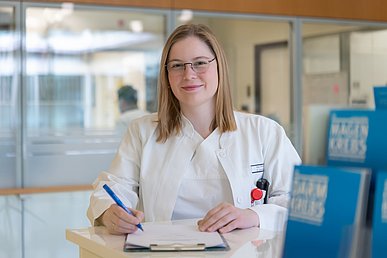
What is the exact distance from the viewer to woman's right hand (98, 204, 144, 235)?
1.93 meters

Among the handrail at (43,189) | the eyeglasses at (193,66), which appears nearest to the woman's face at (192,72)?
the eyeglasses at (193,66)

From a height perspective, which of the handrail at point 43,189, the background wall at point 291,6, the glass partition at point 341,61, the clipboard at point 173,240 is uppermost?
the background wall at point 291,6

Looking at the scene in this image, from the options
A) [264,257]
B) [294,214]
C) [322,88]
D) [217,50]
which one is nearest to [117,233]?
[264,257]

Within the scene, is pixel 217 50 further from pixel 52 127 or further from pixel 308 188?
pixel 52 127

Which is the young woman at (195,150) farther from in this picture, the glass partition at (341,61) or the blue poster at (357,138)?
the glass partition at (341,61)

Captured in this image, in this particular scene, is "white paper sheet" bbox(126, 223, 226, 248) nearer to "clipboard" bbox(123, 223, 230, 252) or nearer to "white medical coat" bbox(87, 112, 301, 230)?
"clipboard" bbox(123, 223, 230, 252)

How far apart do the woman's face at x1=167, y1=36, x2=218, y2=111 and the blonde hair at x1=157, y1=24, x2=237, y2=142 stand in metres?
0.02

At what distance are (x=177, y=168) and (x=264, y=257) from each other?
0.83m

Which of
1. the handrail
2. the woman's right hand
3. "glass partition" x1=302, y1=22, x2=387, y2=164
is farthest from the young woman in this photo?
"glass partition" x1=302, y1=22, x2=387, y2=164

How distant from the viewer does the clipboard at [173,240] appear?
5.55 ft

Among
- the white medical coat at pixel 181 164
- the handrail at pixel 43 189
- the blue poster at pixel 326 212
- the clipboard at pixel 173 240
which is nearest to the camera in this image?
the blue poster at pixel 326 212

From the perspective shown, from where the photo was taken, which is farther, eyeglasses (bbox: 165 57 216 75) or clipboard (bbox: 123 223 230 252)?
eyeglasses (bbox: 165 57 216 75)

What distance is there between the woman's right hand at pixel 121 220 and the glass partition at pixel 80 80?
277 centimetres

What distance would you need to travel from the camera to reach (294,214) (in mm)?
1062
